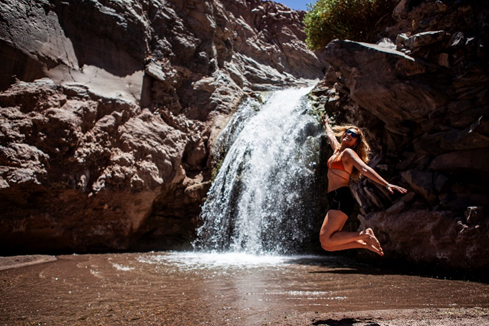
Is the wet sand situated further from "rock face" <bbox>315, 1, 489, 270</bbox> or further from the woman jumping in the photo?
"rock face" <bbox>315, 1, 489, 270</bbox>

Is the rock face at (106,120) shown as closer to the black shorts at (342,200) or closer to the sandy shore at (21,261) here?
the sandy shore at (21,261)

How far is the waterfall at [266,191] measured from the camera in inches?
399

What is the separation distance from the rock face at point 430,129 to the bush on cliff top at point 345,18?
321 cm

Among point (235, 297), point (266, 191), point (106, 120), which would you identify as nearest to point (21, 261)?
point (106, 120)

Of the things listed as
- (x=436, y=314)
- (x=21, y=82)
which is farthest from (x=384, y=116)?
(x=21, y=82)

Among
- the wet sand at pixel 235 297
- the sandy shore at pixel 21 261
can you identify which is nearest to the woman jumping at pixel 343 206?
the wet sand at pixel 235 297

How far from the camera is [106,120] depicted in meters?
10.4

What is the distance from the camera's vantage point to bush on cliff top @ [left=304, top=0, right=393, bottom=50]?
11784mm

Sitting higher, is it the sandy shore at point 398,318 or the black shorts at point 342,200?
the black shorts at point 342,200

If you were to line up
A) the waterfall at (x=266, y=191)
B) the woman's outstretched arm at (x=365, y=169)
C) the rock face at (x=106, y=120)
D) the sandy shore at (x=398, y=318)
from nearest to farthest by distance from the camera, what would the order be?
1. the sandy shore at (x=398, y=318)
2. the woman's outstretched arm at (x=365, y=169)
3. the rock face at (x=106, y=120)
4. the waterfall at (x=266, y=191)

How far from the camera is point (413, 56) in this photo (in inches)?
296

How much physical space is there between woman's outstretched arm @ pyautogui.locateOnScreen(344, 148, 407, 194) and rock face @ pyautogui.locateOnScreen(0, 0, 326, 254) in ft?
25.1

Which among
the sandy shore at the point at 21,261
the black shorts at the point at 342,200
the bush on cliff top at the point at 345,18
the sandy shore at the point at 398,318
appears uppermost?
the bush on cliff top at the point at 345,18

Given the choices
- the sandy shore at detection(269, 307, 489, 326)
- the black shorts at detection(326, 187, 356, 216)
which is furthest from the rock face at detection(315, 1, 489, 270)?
the black shorts at detection(326, 187, 356, 216)
